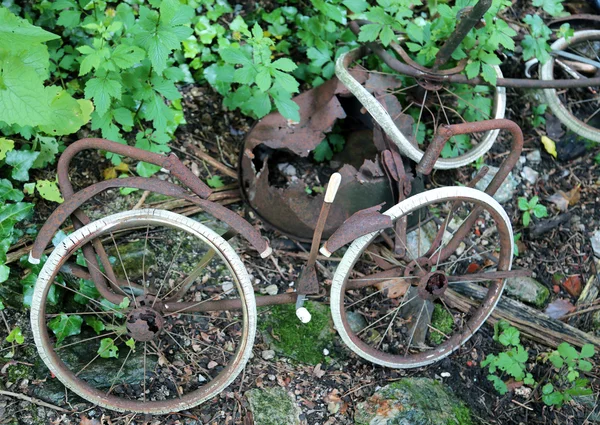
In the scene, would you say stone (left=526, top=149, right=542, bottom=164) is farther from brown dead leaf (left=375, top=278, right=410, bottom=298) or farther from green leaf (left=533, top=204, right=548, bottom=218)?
brown dead leaf (left=375, top=278, right=410, bottom=298)

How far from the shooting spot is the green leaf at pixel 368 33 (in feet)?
10.7

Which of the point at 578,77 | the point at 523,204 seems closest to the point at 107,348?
the point at 523,204

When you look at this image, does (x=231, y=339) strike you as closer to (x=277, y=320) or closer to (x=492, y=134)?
(x=277, y=320)

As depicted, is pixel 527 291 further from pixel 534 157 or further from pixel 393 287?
pixel 534 157

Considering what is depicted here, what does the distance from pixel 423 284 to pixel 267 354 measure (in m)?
0.88

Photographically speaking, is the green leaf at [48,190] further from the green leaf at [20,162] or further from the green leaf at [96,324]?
the green leaf at [96,324]

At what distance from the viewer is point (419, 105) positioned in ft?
11.5

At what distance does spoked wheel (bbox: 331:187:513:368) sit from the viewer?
286cm

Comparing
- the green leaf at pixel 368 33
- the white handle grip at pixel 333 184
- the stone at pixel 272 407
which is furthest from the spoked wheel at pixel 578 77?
the stone at pixel 272 407

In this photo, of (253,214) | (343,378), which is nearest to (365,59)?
(253,214)

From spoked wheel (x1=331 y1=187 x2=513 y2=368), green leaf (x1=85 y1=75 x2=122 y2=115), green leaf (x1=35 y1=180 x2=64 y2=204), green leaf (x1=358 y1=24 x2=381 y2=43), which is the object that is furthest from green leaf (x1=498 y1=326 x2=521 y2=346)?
green leaf (x1=35 y1=180 x2=64 y2=204)

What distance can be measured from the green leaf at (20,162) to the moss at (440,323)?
2340 mm

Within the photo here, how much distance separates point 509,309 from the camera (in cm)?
348

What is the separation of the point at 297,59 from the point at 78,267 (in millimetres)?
2024
